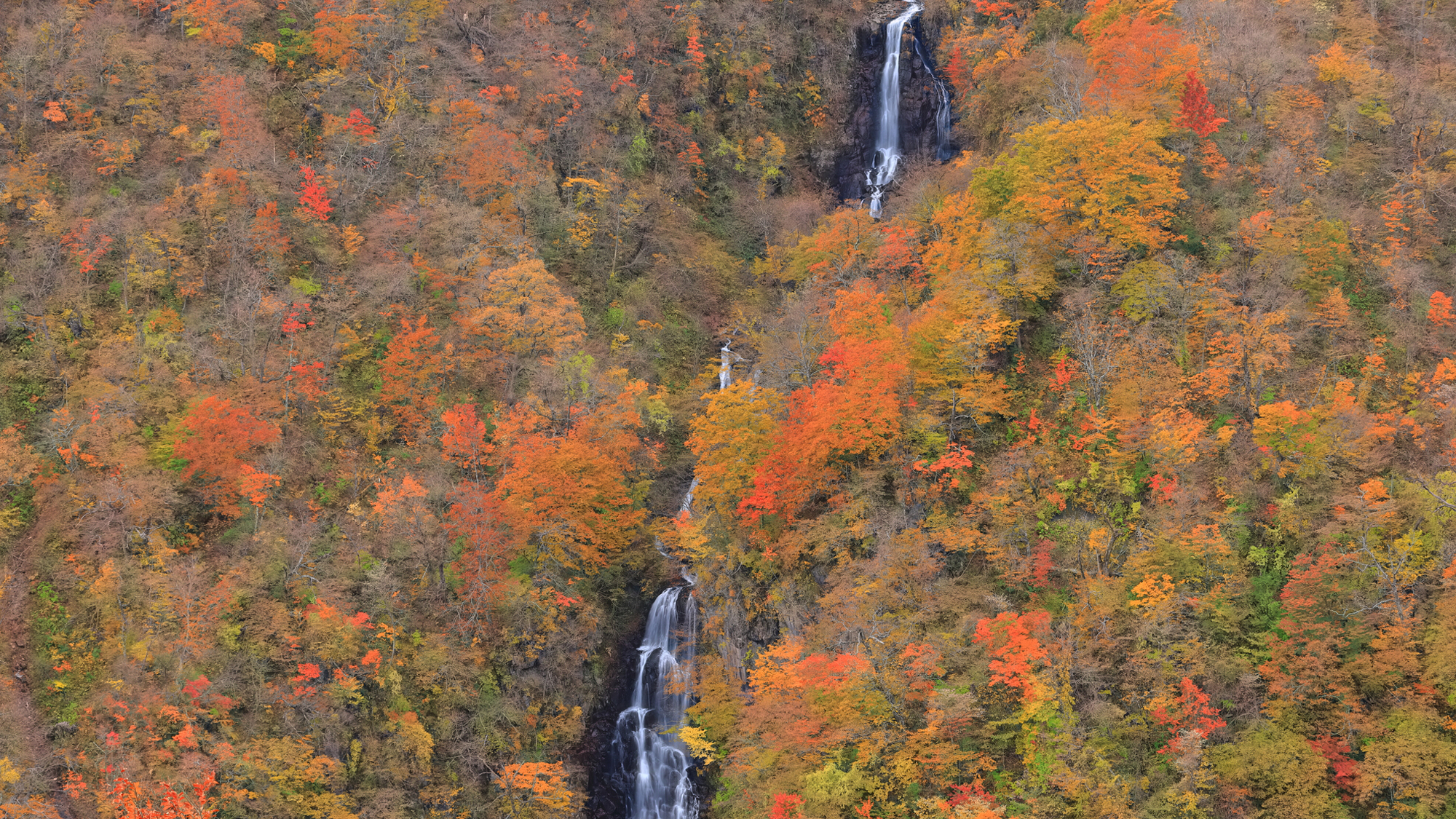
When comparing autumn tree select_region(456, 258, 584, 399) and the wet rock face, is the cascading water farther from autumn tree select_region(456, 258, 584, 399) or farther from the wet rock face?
the wet rock face

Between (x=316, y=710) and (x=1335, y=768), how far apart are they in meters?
25.0

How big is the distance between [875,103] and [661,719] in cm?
3377

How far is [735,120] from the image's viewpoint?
49719 mm

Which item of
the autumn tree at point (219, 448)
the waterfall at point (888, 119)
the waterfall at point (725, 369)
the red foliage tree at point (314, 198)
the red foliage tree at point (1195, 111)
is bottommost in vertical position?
the autumn tree at point (219, 448)

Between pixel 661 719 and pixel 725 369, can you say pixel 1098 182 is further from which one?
pixel 661 719

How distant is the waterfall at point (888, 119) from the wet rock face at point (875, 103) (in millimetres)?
238

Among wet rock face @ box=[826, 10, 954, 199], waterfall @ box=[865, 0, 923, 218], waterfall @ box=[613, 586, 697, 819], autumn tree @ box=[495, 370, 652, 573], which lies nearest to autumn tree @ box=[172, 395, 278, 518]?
autumn tree @ box=[495, 370, 652, 573]

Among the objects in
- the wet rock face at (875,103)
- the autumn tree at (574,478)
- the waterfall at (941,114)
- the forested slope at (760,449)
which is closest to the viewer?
the forested slope at (760,449)

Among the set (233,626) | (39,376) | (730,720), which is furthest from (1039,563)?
(39,376)

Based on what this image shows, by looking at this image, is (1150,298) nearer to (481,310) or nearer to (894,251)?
(894,251)

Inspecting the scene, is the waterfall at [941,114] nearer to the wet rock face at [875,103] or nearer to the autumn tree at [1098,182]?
the wet rock face at [875,103]

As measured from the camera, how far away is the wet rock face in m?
49.1

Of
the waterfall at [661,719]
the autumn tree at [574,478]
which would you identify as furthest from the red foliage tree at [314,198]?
the waterfall at [661,719]

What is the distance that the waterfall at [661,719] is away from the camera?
3077 cm
